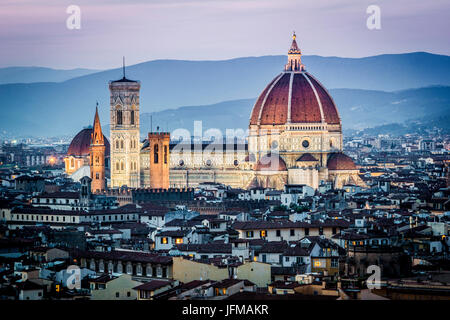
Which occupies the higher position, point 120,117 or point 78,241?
point 120,117

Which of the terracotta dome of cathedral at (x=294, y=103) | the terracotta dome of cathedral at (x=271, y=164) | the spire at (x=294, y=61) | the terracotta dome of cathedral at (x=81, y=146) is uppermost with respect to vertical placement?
the spire at (x=294, y=61)

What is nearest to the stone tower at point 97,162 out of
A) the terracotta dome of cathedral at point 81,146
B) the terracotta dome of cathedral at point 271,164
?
the terracotta dome of cathedral at point 271,164

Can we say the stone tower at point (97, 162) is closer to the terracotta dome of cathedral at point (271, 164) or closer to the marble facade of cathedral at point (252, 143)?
the marble facade of cathedral at point (252, 143)
